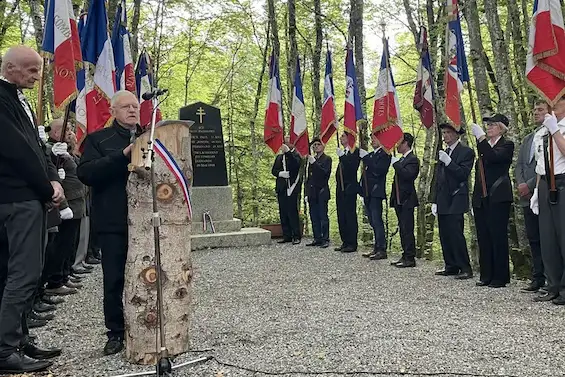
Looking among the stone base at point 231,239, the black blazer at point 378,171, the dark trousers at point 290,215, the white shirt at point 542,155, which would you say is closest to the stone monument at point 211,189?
the stone base at point 231,239

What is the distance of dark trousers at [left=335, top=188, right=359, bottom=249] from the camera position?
1009 centimetres

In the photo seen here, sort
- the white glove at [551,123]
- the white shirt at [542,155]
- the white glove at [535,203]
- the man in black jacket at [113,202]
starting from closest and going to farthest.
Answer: the man in black jacket at [113,202] < the white glove at [551,123] < the white shirt at [542,155] < the white glove at [535,203]

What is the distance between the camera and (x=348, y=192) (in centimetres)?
1005

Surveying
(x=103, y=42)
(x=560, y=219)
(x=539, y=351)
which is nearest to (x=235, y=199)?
(x=103, y=42)

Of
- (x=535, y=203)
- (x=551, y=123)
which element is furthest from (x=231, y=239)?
(x=551, y=123)

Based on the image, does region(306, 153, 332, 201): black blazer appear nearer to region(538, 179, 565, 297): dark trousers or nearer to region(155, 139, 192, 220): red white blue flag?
region(538, 179, 565, 297): dark trousers

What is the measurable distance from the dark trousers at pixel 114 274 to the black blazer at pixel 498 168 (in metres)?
4.50

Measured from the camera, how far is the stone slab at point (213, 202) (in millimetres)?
11609

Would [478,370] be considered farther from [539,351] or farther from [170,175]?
[170,175]

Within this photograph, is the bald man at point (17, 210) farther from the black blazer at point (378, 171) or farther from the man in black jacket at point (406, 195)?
the black blazer at point (378, 171)

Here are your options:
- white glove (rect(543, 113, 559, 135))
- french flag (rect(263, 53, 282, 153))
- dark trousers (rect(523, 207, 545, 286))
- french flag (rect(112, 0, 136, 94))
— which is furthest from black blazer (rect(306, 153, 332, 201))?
white glove (rect(543, 113, 559, 135))

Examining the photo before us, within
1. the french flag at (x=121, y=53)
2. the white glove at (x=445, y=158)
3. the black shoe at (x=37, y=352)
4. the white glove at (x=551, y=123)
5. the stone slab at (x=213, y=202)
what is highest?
the french flag at (x=121, y=53)

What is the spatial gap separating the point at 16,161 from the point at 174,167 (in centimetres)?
100

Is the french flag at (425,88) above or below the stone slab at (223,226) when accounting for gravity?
above
